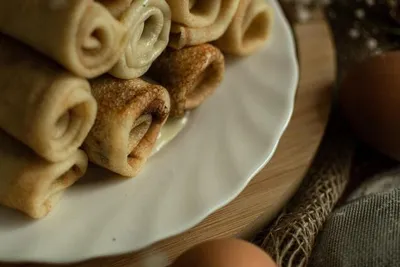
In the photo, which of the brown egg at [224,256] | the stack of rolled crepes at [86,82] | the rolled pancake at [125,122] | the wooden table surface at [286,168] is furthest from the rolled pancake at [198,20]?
the brown egg at [224,256]

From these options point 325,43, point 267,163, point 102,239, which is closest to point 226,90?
point 267,163

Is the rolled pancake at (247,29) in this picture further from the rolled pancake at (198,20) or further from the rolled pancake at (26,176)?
the rolled pancake at (26,176)

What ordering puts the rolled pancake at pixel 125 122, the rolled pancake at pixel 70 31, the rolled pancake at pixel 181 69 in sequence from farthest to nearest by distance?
the rolled pancake at pixel 181 69
the rolled pancake at pixel 125 122
the rolled pancake at pixel 70 31

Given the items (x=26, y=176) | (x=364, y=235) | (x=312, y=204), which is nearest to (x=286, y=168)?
(x=312, y=204)

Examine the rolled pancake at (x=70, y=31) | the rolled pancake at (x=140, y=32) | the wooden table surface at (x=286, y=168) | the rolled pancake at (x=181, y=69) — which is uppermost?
the rolled pancake at (x=70, y=31)


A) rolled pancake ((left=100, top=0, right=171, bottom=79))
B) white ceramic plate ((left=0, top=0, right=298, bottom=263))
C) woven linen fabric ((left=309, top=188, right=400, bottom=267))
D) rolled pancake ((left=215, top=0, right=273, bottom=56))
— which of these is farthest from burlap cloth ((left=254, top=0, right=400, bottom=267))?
rolled pancake ((left=100, top=0, right=171, bottom=79))

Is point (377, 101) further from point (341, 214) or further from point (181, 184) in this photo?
point (181, 184)

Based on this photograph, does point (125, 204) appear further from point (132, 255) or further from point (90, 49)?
point (90, 49)
